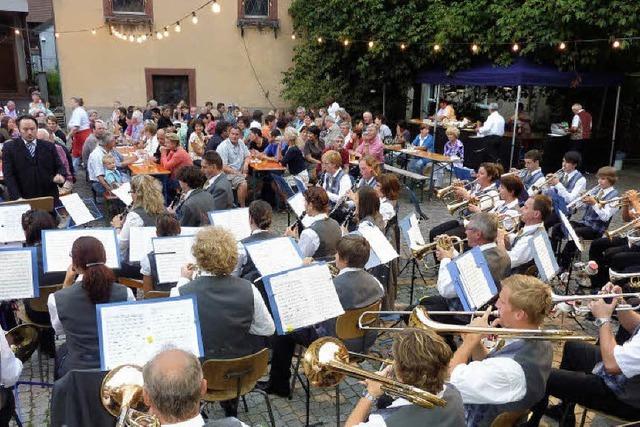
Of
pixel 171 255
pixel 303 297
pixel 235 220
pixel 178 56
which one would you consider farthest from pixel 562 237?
pixel 178 56

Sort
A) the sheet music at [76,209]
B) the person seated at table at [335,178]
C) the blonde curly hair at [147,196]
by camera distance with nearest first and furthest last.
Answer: the blonde curly hair at [147,196] → the sheet music at [76,209] → the person seated at table at [335,178]

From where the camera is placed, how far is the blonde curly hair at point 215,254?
3621mm

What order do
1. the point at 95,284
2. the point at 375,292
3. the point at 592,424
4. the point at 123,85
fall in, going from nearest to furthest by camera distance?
the point at 95,284 < the point at 592,424 < the point at 375,292 < the point at 123,85

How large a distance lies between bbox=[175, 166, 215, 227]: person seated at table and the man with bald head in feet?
13.5

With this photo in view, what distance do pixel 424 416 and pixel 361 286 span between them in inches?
73.1

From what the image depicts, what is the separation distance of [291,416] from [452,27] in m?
12.8

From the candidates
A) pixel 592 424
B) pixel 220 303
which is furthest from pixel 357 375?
pixel 592 424

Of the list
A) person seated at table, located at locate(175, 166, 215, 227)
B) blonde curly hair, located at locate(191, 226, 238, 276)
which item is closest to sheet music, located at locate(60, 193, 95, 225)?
person seated at table, located at locate(175, 166, 215, 227)

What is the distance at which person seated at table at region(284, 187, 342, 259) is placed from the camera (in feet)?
17.7

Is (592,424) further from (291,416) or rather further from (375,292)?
(291,416)

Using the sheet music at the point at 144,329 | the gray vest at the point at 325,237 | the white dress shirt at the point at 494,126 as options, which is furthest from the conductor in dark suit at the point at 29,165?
the white dress shirt at the point at 494,126

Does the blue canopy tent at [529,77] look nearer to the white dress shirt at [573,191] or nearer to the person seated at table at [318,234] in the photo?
the white dress shirt at [573,191]

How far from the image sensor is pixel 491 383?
9.75ft

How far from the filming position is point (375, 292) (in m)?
4.33
